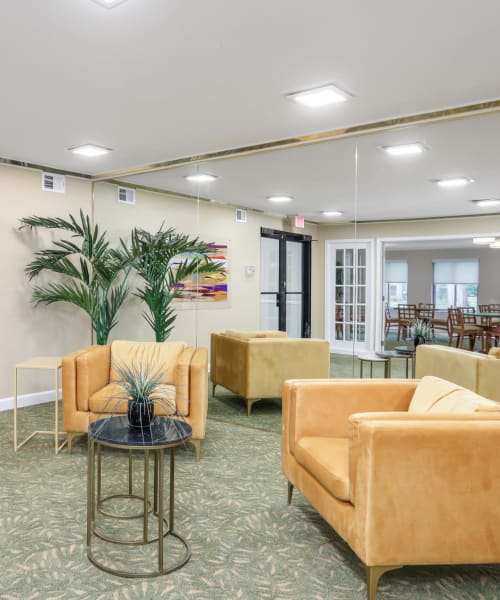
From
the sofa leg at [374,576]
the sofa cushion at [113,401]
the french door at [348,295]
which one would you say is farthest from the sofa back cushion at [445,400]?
the sofa cushion at [113,401]

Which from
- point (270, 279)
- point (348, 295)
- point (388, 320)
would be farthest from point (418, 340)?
point (270, 279)

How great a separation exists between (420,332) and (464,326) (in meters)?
0.34

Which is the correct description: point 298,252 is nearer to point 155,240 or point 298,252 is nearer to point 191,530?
point 155,240

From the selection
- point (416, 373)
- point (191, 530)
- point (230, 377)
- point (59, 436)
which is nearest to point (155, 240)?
point (230, 377)

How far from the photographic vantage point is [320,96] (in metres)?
3.51

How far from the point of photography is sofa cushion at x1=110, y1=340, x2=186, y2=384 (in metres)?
4.43

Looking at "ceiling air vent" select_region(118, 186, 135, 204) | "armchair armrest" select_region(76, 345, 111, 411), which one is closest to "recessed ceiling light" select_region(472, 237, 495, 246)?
"armchair armrest" select_region(76, 345, 111, 411)

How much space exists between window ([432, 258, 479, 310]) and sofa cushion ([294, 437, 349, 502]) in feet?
4.79

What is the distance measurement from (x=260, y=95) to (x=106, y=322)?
10.9 ft

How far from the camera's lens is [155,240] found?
18.6ft

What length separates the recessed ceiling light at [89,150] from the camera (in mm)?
4906

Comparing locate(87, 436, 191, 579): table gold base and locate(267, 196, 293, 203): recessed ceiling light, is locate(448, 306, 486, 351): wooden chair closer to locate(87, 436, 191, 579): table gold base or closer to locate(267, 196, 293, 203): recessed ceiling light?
locate(267, 196, 293, 203): recessed ceiling light

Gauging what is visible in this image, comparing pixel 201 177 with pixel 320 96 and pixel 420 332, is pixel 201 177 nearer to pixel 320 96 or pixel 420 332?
pixel 320 96

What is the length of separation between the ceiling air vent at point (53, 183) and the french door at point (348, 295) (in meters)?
3.12
